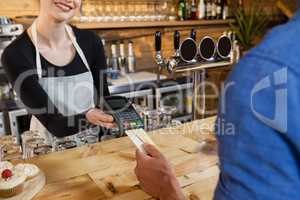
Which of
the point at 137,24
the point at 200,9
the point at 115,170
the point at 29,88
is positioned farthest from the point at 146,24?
the point at 115,170

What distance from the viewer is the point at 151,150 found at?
830 mm

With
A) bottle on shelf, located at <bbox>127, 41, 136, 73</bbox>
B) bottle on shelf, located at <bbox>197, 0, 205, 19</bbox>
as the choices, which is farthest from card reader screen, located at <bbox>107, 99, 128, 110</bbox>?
bottle on shelf, located at <bbox>197, 0, 205, 19</bbox>

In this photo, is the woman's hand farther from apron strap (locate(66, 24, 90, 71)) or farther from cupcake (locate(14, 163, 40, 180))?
apron strap (locate(66, 24, 90, 71))

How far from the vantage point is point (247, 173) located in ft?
1.25

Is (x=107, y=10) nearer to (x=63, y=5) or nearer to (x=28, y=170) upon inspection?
(x=63, y=5)

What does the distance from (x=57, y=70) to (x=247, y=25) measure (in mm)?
2649

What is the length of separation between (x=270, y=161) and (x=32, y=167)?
76 cm

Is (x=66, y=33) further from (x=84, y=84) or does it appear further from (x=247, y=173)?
(x=247, y=173)

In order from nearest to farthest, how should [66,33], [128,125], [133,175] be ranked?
[133,175] < [128,125] < [66,33]

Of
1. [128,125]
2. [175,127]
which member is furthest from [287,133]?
[175,127]

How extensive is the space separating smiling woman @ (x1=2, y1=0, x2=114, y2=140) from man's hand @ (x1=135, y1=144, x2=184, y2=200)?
17.5 inches

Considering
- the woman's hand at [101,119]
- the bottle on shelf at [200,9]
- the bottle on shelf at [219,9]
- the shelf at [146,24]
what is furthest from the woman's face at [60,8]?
the bottle on shelf at [219,9]
